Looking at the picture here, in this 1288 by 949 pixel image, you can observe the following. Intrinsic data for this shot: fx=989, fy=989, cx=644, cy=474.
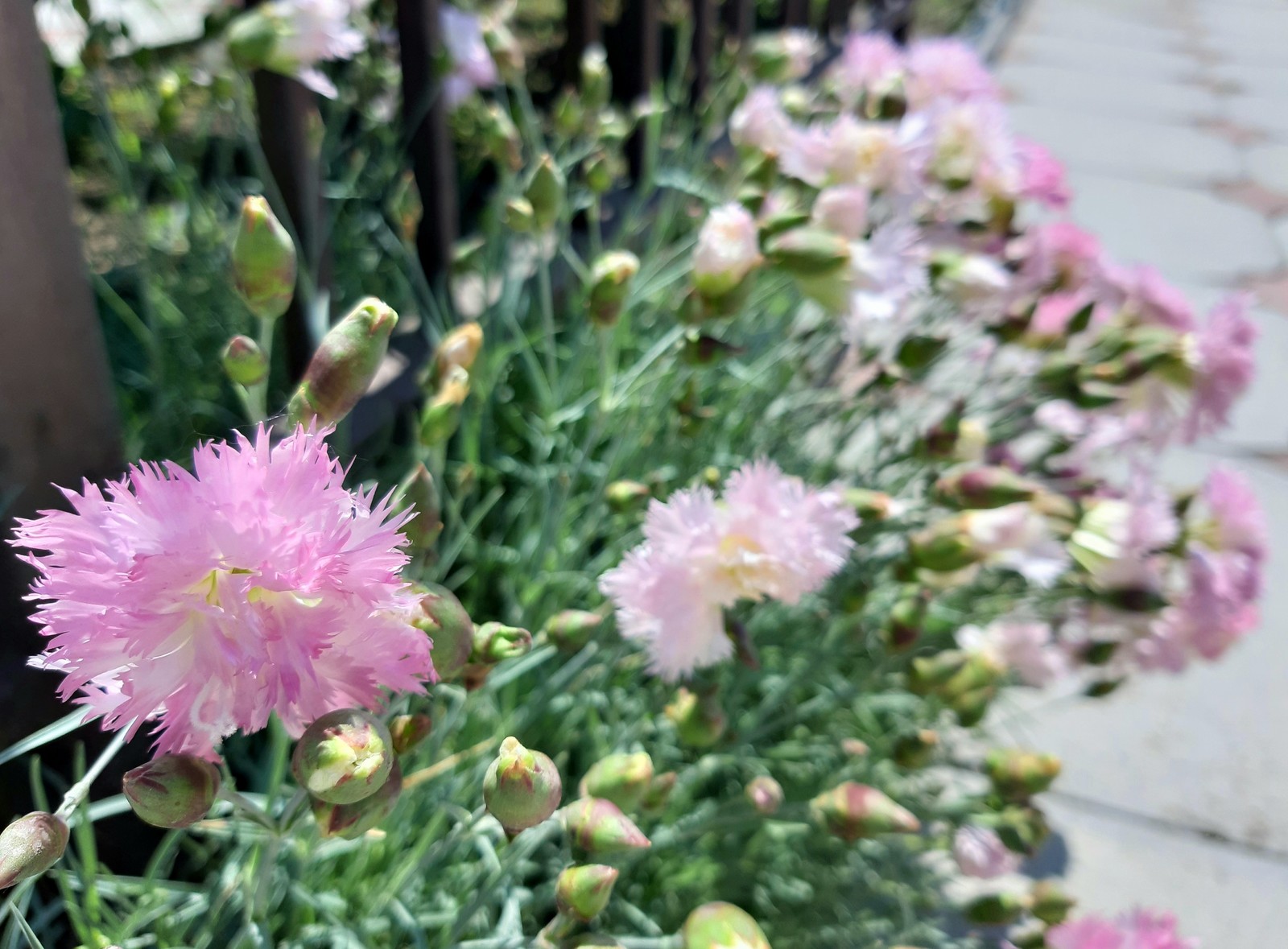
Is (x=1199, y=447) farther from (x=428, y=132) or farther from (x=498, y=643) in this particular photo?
(x=498, y=643)

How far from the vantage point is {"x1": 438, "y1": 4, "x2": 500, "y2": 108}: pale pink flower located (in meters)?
0.99

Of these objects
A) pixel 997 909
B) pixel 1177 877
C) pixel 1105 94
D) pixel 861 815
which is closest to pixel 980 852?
pixel 997 909

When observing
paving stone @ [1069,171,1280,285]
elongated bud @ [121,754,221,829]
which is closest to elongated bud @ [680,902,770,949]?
elongated bud @ [121,754,221,829]

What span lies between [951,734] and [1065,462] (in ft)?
1.11

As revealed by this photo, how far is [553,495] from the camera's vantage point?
924 millimetres

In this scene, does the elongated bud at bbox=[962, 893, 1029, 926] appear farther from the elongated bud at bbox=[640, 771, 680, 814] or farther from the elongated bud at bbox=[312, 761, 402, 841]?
the elongated bud at bbox=[312, 761, 402, 841]

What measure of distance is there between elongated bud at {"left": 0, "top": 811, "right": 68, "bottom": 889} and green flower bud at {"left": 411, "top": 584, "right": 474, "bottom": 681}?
14cm

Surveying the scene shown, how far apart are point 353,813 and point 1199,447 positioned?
1.80 m

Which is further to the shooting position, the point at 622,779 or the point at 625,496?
the point at 625,496

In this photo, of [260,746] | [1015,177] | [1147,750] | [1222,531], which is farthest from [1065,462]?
[260,746]

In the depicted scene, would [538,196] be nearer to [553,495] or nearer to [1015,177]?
[553,495]

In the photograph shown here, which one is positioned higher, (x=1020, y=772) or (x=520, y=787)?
(x=520, y=787)

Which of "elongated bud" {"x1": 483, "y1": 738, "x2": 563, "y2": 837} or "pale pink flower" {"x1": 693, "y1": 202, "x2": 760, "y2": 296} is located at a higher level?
"pale pink flower" {"x1": 693, "y1": 202, "x2": 760, "y2": 296}

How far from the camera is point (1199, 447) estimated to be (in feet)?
5.84
